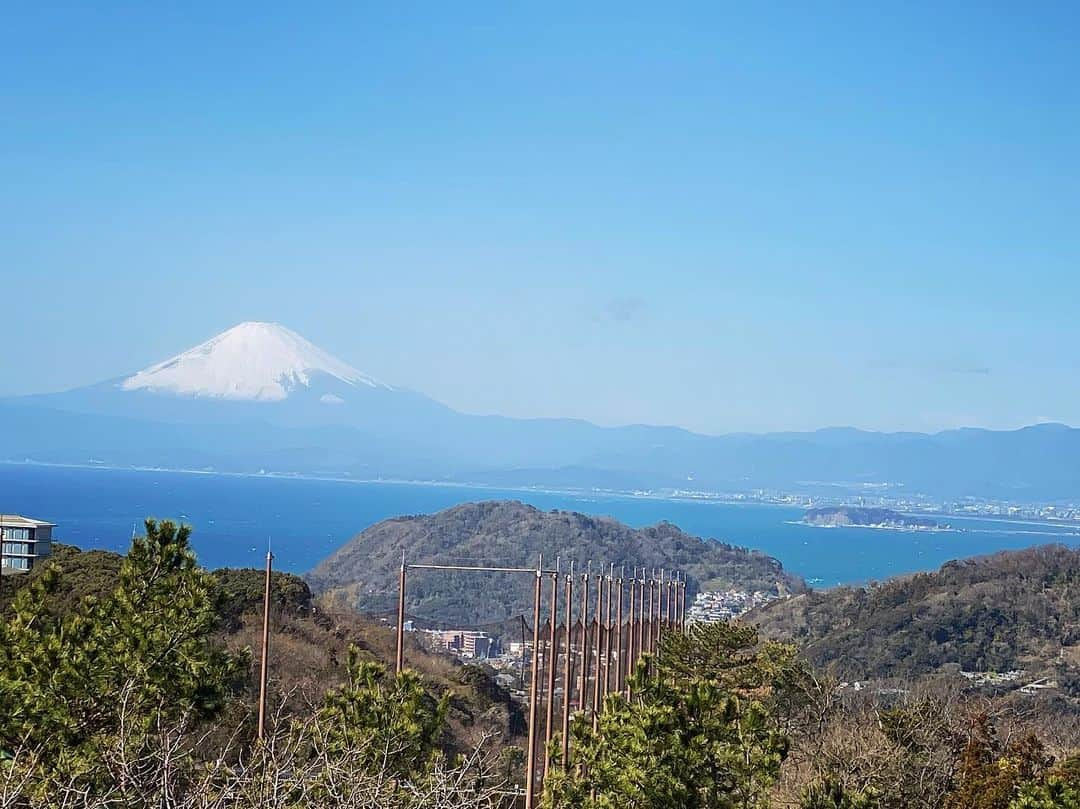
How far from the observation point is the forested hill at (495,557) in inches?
2238

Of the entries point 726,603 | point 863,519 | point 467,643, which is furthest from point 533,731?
point 863,519

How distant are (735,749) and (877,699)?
21062 millimetres

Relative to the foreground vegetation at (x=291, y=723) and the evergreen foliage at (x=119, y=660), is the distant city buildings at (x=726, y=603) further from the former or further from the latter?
the evergreen foliage at (x=119, y=660)

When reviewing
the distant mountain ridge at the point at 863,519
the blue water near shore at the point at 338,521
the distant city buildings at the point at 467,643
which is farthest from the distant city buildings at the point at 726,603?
the distant mountain ridge at the point at 863,519

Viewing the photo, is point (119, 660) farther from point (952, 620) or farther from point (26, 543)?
point (952, 620)

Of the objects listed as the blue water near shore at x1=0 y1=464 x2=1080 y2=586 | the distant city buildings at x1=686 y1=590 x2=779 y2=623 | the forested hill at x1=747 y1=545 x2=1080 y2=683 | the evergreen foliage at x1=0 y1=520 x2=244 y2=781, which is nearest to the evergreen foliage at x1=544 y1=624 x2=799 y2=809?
the evergreen foliage at x1=0 y1=520 x2=244 y2=781

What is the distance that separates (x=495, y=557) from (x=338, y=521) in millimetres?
56832

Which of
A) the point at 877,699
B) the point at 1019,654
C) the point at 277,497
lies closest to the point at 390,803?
the point at 877,699

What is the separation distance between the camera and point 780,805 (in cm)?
1508

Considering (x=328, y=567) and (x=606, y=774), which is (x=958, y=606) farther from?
(x=606, y=774)

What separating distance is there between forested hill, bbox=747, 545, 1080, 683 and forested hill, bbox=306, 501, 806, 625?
35.7 feet

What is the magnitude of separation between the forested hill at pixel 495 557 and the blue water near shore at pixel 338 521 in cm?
636

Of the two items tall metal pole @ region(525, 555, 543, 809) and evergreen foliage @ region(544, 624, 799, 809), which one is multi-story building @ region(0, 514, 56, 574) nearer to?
tall metal pole @ region(525, 555, 543, 809)

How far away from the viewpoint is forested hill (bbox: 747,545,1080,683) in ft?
143
